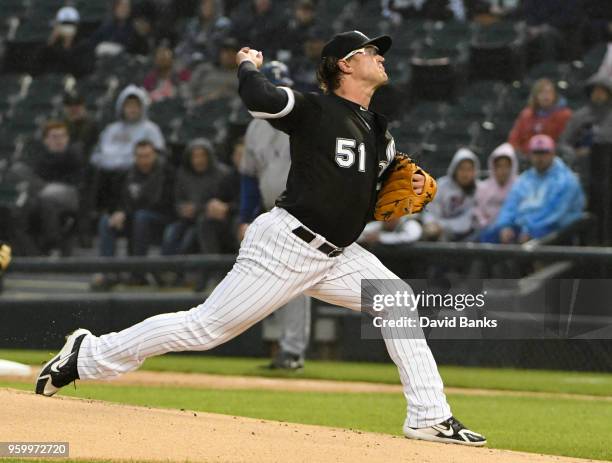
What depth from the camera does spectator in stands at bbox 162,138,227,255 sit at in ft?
39.3

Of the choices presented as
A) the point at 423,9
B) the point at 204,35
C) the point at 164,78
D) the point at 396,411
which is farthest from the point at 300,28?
the point at 396,411

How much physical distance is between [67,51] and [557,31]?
242 inches

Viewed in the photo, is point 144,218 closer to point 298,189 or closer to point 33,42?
point 33,42

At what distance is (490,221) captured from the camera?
11.2m

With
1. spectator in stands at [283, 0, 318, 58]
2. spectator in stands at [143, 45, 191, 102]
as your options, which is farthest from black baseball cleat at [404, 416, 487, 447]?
spectator in stands at [143, 45, 191, 102]

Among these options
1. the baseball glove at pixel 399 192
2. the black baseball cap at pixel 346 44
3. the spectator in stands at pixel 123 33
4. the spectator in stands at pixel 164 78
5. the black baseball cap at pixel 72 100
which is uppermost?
the spectator in stands at pixel 123 33

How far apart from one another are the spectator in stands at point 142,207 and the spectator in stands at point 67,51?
12.5 feet

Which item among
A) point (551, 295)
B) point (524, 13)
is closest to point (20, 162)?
point (524, 13)

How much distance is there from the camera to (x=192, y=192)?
1214 cm

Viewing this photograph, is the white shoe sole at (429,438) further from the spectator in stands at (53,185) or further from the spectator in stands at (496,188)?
the spectator in stands at (53,185)

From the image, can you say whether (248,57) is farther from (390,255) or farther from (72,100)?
(72,100)

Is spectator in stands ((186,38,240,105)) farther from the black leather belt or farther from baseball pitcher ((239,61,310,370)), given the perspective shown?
the black leather belt

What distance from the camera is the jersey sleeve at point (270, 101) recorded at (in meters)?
5.22

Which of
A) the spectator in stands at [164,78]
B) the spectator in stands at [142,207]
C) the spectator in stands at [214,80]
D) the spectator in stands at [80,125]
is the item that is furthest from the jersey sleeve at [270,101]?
the spectator in stands at [164,78]
